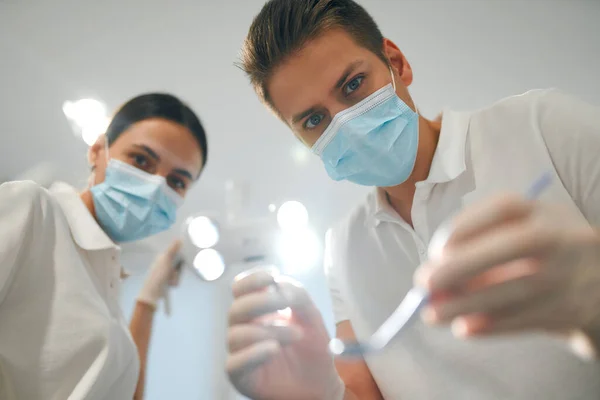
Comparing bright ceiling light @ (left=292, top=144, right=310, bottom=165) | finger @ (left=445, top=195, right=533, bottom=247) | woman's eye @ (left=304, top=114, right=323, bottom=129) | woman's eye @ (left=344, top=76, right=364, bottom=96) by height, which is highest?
woman's eye @ (left=344, top=76, right=364, bottom=96)

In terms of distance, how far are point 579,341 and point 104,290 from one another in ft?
2.48

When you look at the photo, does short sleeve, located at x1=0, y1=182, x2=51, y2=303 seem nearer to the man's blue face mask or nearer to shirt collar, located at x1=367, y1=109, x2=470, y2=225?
the man's blue face mask

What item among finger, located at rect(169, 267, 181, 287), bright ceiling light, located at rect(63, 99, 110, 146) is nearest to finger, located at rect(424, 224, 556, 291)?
finger, located at rect(169, 267, 181, 287)

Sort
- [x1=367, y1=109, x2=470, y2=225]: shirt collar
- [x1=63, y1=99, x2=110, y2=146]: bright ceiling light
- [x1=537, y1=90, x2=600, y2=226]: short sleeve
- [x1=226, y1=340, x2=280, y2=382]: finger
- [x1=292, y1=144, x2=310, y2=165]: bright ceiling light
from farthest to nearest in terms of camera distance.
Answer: [x1=292, y1=144, x2=310, y2=165]: bright ceiling light < [x1=63, y1=99, x2=110, y2=146]: bright ceiling light < [x1=367, y1=109, x2=470, y2=225]: shirt collar < [x1=537, y1=90, x2=600, y2=226]: short sleeve < [x1=226, y1=340, x2=280, y2=382]: finger

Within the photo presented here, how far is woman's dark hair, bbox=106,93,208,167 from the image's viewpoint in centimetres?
85

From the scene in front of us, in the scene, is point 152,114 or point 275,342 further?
point 152,114

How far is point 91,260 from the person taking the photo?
2.15ft

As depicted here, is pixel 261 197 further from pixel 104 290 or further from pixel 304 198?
pixel 104 290

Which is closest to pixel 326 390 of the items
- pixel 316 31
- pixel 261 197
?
pixel 316 31

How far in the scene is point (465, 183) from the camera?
0.58 metres

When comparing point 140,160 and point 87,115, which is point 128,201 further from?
point 87,115

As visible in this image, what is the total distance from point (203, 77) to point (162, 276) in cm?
62

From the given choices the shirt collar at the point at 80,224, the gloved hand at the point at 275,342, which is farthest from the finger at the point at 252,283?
the shirt collar at the point at 80,224

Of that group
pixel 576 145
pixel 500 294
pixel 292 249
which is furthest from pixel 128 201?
pixel 576 145
